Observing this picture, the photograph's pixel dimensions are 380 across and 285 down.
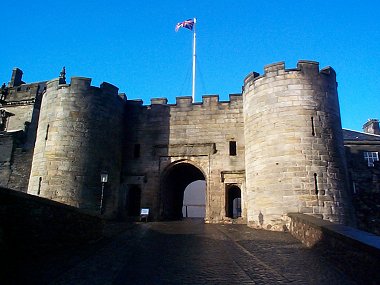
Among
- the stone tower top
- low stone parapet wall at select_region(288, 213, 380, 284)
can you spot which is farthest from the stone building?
the stone tower top

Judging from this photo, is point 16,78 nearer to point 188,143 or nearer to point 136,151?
point 136,151

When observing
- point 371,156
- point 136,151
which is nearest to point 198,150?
point 136,151

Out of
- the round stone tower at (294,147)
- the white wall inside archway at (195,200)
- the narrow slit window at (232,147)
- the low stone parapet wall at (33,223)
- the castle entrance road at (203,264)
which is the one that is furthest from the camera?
the white wall inside archway at (195,200)

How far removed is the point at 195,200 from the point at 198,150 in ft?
76.4

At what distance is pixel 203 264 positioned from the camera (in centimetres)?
646

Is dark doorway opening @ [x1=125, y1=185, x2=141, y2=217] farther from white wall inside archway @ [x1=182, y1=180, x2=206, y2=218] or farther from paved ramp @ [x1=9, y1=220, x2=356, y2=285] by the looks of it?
white wall inside archway @ [x1=182, y1=180, x2=206, y2=218]

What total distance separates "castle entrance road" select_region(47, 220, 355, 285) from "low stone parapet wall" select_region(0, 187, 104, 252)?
3.63ft

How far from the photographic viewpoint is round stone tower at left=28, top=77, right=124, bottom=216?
14.7 m

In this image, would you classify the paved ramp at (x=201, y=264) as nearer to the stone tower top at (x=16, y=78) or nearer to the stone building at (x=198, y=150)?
the stone building at (x=198, y=150)

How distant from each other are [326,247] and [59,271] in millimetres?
5492

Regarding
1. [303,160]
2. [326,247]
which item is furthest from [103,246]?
[303,160]

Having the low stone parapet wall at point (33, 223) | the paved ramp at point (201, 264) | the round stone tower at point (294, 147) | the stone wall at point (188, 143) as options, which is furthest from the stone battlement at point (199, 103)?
the low stone parapet wall at point (33, 223)

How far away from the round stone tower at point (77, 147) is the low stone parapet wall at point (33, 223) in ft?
21.3

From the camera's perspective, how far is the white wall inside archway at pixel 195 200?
3838cm
